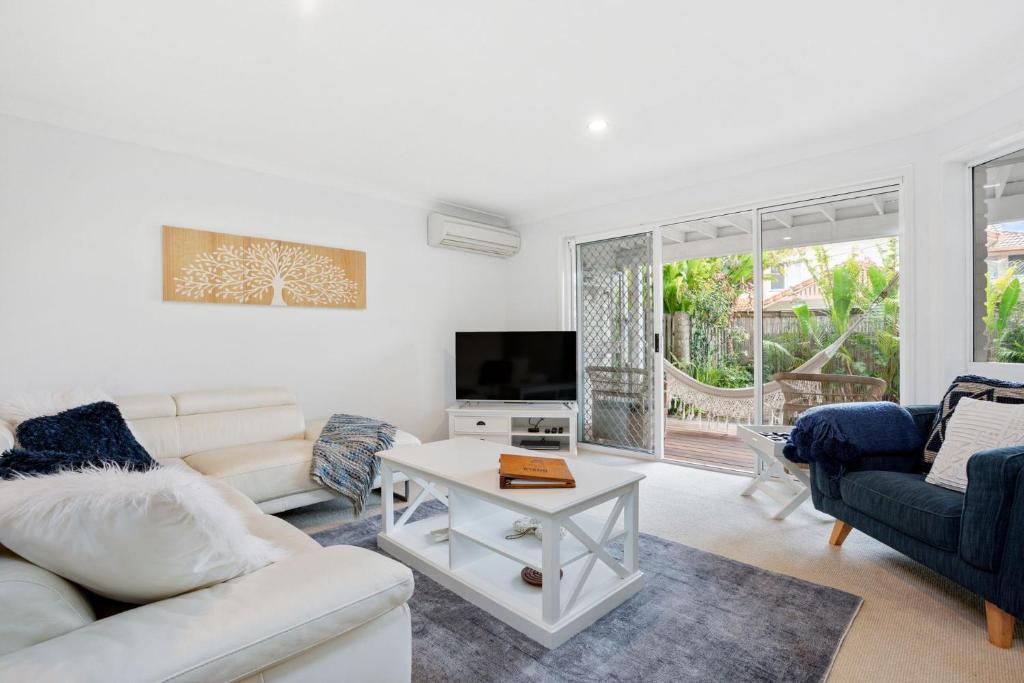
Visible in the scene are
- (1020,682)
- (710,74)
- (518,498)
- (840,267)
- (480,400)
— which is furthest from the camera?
(480,400)

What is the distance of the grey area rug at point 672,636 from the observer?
5.15 ft

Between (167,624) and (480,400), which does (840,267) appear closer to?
(480,400)

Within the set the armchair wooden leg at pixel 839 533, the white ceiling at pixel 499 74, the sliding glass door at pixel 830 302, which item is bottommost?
the armchair wooden leg at pixel 839 533

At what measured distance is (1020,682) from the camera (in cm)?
150

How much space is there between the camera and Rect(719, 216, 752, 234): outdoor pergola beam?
4811mm

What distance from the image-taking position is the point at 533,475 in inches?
76.2

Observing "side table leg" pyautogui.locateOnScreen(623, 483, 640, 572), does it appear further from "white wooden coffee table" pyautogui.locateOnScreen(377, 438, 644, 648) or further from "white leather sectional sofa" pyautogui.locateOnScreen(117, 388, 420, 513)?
"white leather sectional sofa" pyautogui.locateOnScreen(117, 388, 420, 513)

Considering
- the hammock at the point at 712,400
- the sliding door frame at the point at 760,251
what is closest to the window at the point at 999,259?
the sliding door frame at the point at 760,251

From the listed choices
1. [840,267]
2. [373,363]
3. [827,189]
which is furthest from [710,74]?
[373,363]

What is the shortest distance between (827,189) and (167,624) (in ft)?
12.7

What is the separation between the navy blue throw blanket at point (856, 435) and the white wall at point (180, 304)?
10.00 feet

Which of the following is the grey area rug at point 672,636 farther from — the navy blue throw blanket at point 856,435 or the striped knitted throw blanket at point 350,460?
the striped knitted throw blanket at point 350,460

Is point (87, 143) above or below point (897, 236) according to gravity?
above

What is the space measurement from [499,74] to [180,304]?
239 centimetres
